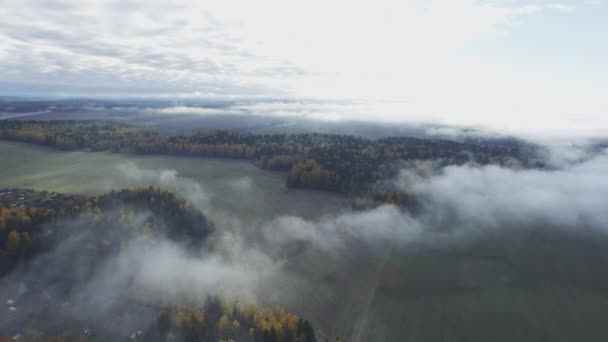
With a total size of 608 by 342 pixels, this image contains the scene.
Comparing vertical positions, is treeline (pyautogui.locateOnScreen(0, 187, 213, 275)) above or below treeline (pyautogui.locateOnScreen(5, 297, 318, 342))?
above

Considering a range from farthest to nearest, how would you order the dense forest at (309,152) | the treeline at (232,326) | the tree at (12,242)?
the dense forest at (309,152)
the tree at (12,242)
the treeline at (232,326)

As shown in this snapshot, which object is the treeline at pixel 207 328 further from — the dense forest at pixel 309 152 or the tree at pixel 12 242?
the dense forest at pixel 309 152

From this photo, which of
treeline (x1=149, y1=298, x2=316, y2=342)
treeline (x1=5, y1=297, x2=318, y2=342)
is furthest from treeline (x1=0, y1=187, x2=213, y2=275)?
treeline (x1=149, y1=298, x2=316, y2=342)

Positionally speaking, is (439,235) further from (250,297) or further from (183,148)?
(183,148)

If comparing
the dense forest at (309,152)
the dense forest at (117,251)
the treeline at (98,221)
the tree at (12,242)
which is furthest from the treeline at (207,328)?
the dense forest at (309,152)

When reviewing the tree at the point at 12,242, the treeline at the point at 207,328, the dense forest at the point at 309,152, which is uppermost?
the dense forest at the point at 309,152

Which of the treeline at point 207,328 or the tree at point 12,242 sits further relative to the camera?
the tree at point 12,242

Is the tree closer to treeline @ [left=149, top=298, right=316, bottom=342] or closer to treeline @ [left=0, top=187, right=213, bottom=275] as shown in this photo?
treeline @ [left=0, top=187, right=213, bottom=275]

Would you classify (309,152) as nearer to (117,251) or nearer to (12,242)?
(117,251)
